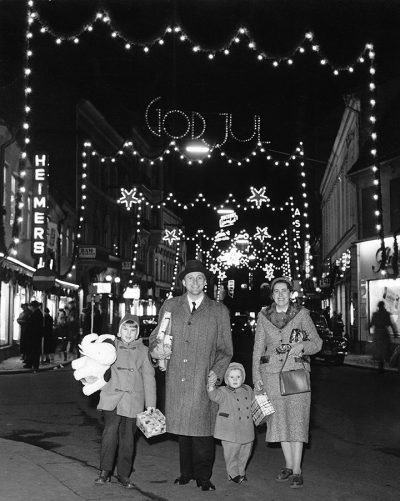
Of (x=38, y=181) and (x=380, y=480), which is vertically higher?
(x=38, y=181)

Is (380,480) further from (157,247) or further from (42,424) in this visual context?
(157,247)

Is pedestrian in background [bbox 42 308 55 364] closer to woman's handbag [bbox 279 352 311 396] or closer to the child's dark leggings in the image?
the child's dark leggings

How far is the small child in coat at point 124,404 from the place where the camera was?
7.09m

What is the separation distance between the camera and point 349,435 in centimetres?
1067

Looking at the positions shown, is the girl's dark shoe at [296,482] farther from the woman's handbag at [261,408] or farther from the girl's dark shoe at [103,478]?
the girl's dark shoe at [103,478]

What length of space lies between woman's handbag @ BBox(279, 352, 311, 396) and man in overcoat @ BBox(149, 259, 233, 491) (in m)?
0.54

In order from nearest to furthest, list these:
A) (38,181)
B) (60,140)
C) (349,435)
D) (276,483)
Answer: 1. (276,483)
2. (349,435)
3. (38,181)
4. (60,140)

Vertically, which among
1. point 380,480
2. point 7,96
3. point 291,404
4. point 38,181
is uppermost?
point 7,96

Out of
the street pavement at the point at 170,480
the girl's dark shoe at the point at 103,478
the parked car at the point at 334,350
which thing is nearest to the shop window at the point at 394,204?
the parked car at the point at 334,350

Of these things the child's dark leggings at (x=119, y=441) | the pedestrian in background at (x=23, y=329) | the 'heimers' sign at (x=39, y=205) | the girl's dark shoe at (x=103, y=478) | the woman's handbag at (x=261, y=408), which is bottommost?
the girl's dark shoe at (x=103, y=478)

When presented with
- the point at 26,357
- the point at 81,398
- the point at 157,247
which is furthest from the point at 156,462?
the point at 157,247

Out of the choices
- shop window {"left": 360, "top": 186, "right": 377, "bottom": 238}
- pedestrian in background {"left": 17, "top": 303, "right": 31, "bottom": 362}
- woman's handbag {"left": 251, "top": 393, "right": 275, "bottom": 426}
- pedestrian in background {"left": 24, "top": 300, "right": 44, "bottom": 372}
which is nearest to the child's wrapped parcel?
woman's handbag {"left": 251, "top": 393, "right": 275, "bottom": 426}

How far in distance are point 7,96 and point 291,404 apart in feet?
76.1

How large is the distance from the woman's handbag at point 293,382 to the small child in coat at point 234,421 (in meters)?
0.44
